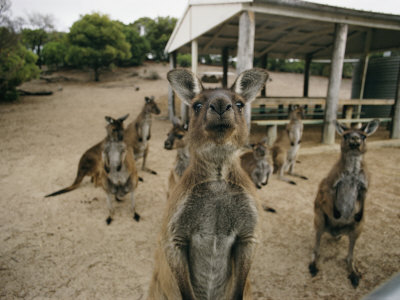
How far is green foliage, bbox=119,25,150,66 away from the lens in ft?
74.9

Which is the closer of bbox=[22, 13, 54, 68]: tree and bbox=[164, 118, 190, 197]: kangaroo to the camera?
bbox=[164, 118, 190, 197]: kangaroo

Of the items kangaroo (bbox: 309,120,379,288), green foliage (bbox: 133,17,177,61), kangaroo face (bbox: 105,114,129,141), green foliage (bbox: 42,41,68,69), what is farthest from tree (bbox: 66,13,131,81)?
kangaroo (bbox: 309,120,379,288)

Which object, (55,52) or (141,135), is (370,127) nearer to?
(141,135)

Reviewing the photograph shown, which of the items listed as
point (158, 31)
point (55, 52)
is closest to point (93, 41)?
point (55, 52)

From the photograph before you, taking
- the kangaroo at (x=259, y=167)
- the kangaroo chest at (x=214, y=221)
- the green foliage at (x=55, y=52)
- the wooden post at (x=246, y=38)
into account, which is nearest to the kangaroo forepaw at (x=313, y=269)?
the kangaroo chest at (x=214, y=221)

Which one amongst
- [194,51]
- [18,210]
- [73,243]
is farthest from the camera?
[194,51]

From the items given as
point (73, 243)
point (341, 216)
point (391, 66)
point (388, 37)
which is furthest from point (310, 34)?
point (73, 243)

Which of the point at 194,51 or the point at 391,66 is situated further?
the point at 391,66

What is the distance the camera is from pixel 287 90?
61.4ft

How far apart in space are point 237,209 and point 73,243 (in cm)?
242

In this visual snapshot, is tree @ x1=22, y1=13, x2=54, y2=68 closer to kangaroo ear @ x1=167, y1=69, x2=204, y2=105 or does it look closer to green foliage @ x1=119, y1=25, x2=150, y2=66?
green foliage @ x1=119, y1=25, x2=150, y2=66

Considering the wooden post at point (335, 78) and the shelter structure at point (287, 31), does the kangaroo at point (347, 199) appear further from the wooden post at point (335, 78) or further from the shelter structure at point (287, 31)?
the wooden post at point (335, 78)

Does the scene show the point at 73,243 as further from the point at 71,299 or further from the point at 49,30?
the point at 49,30

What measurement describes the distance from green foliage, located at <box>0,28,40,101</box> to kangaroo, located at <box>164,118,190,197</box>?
1005 centimetres
